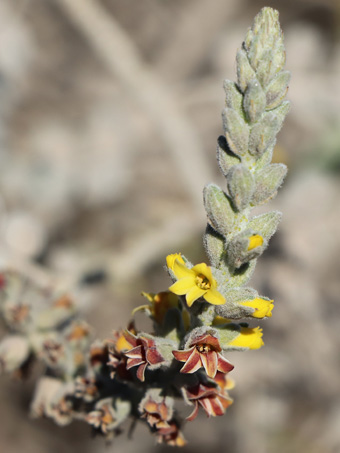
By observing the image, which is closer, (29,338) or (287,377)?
(29,338)

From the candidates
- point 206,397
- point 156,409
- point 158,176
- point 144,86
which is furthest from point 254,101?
point 144,86

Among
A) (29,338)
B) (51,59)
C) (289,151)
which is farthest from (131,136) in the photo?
(29,338)

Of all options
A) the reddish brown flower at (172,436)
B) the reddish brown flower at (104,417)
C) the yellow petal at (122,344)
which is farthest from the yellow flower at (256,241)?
the reddish brown flower at (104,417)

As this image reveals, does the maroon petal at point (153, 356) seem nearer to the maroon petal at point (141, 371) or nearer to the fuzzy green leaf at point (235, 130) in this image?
the maroon petal at point (141, 371)

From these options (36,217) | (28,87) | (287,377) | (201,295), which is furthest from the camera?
(28,87)

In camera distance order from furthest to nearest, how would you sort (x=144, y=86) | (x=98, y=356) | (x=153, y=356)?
1. (x=144, y=86)
2. (x=98, y=356)
3. (x=153, y=356)

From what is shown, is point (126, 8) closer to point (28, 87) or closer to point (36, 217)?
point (28, 87)

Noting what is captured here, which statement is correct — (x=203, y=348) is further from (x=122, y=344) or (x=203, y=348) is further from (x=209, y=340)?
(x=122, y=344)

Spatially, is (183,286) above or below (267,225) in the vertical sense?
below
